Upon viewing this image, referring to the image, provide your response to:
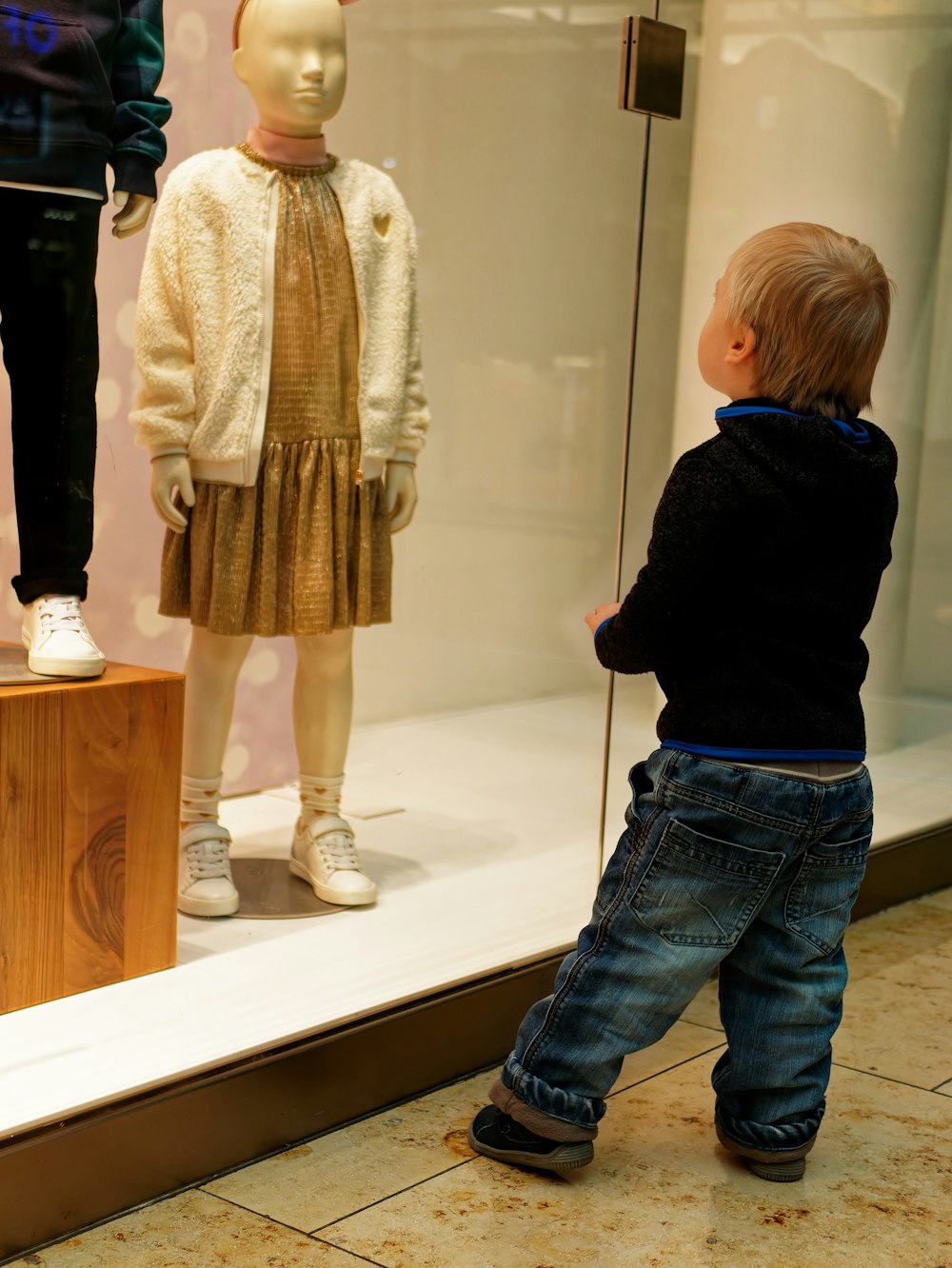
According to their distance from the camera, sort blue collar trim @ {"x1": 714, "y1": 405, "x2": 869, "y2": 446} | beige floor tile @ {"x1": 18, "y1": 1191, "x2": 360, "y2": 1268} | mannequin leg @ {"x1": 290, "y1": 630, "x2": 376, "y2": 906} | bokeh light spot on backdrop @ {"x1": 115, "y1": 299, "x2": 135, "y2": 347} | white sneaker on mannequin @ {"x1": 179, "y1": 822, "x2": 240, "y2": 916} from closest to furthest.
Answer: beige floor tile @ {"x1": 18, "y1": 1191, "x2": 360, "y2": 1268}, blue collar trim @ {"x1": 714, "y1": 405, "x2": 869, "y2": 446}, bokeh light spot on backdrop @ {"x1": 115, "y1": 299, "x2": 135, "y2": 347}, white sneaker on mannequin @ {"x1": 179, "y1": 822, "x2": 240, "y2": 916}, mannequin leg @ {"x1": 290, "y1": 630, "x2": 376, "y2": 906}

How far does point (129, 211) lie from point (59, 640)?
1.72ft

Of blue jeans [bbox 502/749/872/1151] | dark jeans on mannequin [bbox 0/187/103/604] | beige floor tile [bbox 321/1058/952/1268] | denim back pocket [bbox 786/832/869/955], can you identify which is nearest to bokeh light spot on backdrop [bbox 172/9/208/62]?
dark jeans on mannequin [bbox 0/187/103/604]

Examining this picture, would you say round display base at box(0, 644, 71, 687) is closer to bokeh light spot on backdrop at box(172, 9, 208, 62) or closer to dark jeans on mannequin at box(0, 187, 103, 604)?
dark jeans on mannequin at box(0, 187, 103, 604)

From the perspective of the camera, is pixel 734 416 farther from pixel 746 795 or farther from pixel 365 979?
pixel 365 979

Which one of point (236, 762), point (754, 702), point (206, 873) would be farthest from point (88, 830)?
point (236, 762)

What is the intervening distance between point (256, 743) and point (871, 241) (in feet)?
4.83

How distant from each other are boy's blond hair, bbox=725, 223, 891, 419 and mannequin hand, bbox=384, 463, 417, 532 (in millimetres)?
711

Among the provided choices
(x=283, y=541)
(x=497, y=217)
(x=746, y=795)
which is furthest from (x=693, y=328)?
(x=746, y=795)

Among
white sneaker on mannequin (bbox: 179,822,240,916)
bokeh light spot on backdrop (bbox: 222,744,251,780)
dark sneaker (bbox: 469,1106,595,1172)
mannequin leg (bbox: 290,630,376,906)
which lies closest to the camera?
dark sneaker (bbox: 469,1106,595,1172)

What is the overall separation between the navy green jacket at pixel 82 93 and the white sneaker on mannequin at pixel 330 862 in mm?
991

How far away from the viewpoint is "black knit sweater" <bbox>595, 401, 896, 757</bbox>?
5.40 feet

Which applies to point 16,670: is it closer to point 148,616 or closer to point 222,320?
point 222,320

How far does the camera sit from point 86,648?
1.86 m

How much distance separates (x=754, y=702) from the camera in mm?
1681
